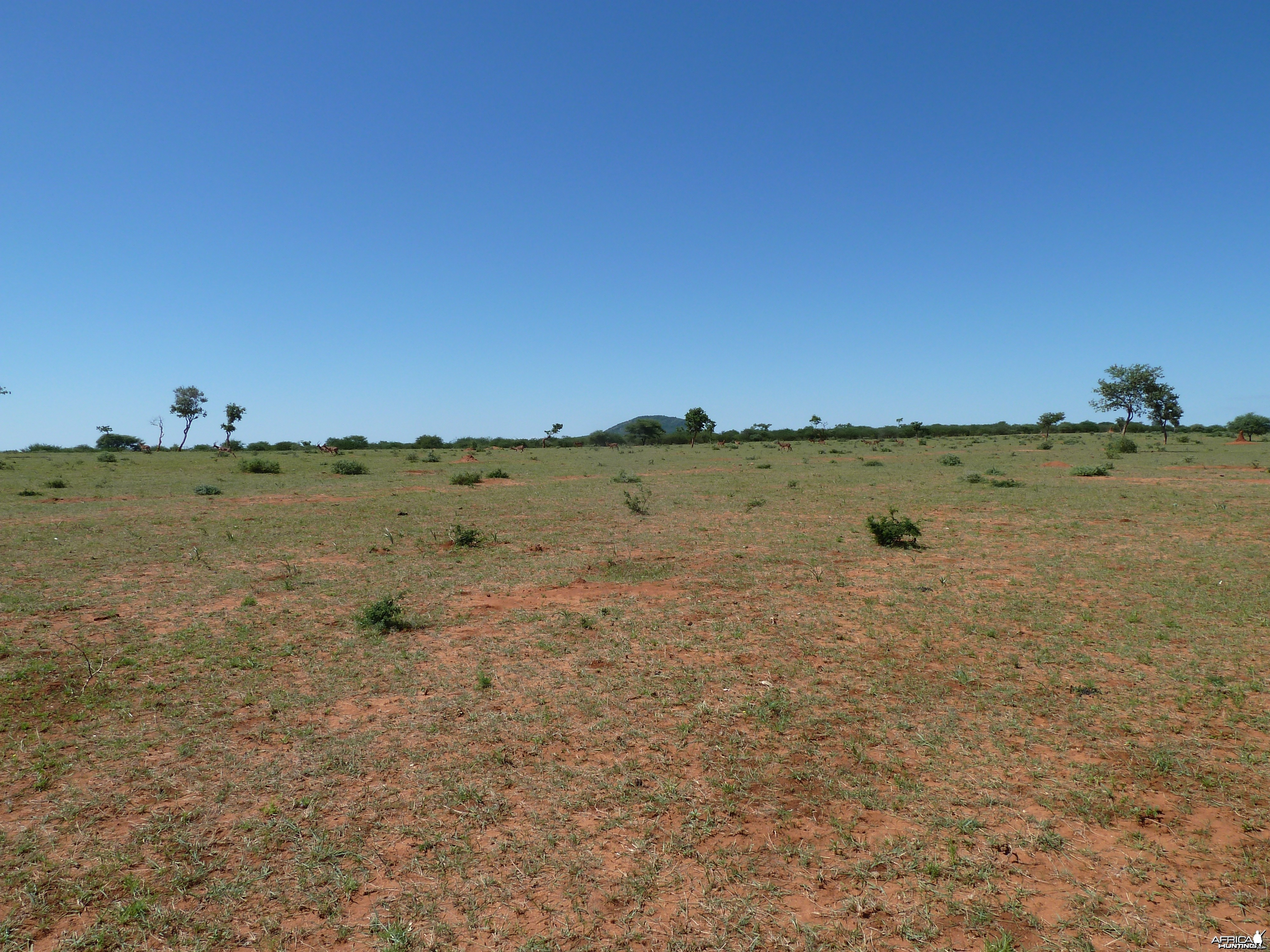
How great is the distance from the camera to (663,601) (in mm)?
9844

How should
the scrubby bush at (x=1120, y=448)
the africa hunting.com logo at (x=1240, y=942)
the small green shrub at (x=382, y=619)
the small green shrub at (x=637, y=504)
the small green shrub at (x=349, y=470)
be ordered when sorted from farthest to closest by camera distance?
the scrubby bush at (x=1120, y=448) → the small green shrub at (x=349, y=470) → the small green shrub at (x=637, y=504) → the small green shrub at (x=382, y=619) → the africa hunting.com logo at (x=1240, y=942)

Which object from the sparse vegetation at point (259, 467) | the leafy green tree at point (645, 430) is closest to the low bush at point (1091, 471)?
the sparse vegetation at point (259, 467)

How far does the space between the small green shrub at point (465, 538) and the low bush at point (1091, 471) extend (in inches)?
1042

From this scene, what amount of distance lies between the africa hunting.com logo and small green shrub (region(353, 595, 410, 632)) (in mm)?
8326

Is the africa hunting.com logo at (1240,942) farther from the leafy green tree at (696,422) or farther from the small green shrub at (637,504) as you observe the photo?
the leafy green tree at (696,422)

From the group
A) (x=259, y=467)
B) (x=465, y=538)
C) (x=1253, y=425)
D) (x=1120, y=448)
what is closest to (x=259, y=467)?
(x=259, y=467)

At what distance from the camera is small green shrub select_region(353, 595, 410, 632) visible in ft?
28.2

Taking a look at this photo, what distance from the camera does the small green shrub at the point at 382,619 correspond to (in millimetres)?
8602

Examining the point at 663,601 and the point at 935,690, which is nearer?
the point at 935,690

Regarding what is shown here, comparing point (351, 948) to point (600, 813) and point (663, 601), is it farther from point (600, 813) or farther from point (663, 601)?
point (663, 601)

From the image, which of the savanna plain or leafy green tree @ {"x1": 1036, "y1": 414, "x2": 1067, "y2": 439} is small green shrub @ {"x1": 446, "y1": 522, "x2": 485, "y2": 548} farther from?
leafy green tree @ {"x1": 1036, "y1": 414, "x2": 1067, "y2": 439}

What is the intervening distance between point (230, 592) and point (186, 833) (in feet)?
22.7

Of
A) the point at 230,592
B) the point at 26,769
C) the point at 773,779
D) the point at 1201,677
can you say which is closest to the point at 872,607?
the point at 1201,677

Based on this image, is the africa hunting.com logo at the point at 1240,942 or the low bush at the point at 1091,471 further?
the low bush at the point at 1091,471
